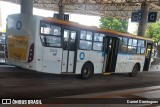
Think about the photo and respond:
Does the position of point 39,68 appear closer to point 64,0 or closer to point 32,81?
point 32,81

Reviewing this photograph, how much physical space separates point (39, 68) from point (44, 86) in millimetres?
1156

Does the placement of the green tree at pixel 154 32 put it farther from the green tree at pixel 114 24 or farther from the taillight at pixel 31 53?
the taillight at pixel 31 53

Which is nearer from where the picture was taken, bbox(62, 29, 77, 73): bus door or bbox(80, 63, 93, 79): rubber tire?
bbox(62, 29, 77, 73): bus door

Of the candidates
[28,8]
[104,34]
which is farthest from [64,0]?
[104,34]

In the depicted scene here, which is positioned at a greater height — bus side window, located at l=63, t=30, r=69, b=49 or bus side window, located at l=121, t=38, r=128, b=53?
bus side window, located at l=63, t=30, r=69, b=49

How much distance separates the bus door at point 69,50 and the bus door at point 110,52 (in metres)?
2.93

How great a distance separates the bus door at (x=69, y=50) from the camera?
49.2ft

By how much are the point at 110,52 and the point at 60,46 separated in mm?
4693

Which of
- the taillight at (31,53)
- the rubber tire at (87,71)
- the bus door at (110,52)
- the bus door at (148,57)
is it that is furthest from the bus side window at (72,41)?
the bus door at (148,57)

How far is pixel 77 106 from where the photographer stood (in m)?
9.54

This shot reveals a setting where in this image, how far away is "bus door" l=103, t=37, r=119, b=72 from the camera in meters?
18.0

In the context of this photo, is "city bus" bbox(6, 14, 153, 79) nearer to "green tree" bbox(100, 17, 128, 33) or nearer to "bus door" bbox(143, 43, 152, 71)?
"bus door" bbox(143, 43, 152, 71)

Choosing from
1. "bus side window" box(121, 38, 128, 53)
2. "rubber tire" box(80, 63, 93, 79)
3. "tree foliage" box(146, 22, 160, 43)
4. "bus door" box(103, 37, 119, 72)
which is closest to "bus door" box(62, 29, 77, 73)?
"rubber tire" box(80, 63, 93, 79)

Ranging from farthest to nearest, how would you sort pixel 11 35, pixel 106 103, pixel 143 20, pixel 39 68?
pixel 143 20
pixel 11 35
pixel 39 68
pixel 106 103
